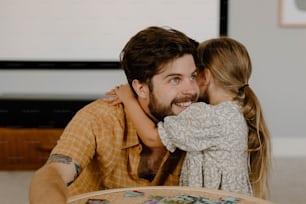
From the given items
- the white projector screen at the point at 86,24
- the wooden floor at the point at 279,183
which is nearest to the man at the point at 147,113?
the wooden floor at the point at 279,183

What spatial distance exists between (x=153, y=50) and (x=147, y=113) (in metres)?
0.21

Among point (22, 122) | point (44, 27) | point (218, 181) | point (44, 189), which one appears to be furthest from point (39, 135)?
point (44, 189)

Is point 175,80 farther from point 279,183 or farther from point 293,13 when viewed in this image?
point 293,13

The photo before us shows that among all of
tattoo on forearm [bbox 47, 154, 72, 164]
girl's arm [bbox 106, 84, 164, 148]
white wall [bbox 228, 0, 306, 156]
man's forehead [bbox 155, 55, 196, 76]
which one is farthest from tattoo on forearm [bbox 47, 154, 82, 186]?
white wall [bbox 228, 0, 306, 156]

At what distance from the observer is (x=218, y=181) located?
1.40m

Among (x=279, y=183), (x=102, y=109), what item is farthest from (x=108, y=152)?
(x=279, y=183)

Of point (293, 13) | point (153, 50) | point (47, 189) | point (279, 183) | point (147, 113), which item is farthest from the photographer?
point (293, 13)

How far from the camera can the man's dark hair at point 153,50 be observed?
4.53 feet

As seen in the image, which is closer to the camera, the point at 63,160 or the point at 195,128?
the point at 63,160

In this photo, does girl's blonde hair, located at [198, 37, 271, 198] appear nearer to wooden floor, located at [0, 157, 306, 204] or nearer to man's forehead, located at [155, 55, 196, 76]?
man's forehead, located at [155, 55, 196, 76]

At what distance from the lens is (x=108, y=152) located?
1.39 meters

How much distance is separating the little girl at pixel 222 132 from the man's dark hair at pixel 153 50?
78mm

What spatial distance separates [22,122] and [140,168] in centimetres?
156

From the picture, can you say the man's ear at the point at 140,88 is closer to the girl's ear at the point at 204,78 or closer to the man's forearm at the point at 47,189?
the girl's ear at the point at 204,78
